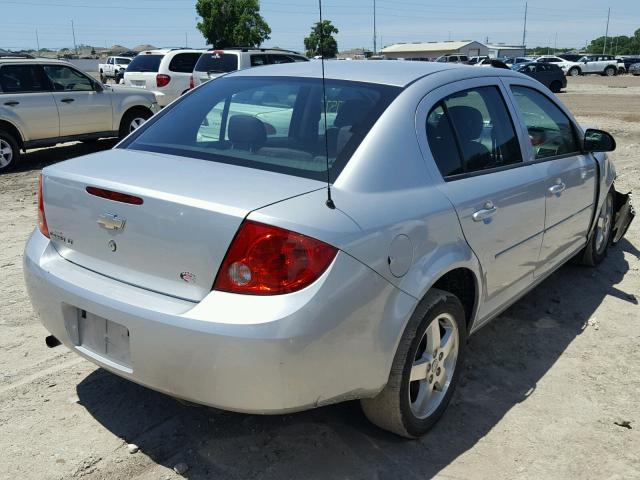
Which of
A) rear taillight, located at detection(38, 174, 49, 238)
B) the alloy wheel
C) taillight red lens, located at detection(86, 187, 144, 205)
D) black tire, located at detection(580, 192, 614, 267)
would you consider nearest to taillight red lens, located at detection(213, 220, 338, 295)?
taillight red lens, located at detection(86, 187, 144, 205)

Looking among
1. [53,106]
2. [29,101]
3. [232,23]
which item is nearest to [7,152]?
[29,101]

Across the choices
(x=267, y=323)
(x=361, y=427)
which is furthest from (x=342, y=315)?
(x=361, y=427)

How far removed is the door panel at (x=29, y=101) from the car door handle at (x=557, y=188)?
862cm

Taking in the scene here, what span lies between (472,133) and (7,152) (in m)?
8.56

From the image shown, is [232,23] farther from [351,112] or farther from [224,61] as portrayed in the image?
[351,112]

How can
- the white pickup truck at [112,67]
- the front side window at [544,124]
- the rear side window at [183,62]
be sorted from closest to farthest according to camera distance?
the front side window at [544,124] → the rear side window at [183,62] → the white pickup truck at [112,67]

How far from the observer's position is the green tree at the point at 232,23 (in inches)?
2511

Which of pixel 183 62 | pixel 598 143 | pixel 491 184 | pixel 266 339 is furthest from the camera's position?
pixel 183 62

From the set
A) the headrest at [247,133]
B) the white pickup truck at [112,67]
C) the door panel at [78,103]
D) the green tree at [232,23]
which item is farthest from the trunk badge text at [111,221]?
the green tree at [232,23]

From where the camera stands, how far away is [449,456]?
295 cm

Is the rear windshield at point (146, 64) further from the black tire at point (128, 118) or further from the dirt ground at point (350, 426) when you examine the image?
the dirt ground at point (350, 426)

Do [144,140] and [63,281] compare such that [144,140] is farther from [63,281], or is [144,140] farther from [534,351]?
[534,351]

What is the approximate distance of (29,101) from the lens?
10.1 meters

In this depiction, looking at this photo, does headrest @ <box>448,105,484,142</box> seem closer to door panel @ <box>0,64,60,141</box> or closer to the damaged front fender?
the damaged front fender
